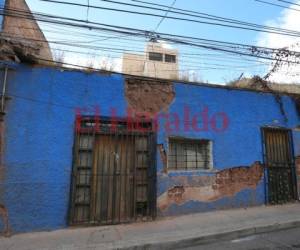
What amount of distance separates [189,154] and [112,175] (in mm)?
2085

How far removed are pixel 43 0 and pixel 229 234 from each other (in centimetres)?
590

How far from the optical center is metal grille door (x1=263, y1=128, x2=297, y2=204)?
27.0ft

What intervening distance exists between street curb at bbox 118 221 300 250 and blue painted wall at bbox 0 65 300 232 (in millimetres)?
1580

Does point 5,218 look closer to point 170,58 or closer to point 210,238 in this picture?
point 210,238

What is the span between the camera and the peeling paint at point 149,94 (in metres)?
7.15

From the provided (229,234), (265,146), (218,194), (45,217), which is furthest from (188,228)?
(265,146)

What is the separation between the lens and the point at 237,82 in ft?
31.3

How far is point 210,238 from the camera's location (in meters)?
5.53

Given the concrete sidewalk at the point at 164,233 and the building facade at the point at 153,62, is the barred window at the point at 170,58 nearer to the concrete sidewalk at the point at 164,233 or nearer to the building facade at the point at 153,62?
the building facade at the point at 153,62

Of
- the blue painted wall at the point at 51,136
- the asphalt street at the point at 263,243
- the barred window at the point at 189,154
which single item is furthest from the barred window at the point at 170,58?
the asphalt street at the point at 263,243

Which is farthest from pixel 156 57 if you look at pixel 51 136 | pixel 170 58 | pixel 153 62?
pixel 51 136

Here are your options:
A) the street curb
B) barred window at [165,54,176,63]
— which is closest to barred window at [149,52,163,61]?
barred window at [165,54,176,63]

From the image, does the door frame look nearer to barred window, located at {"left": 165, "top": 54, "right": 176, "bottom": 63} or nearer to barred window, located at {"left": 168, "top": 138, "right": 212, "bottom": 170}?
barred window, located at {"left": 168, "top": 138, "right": 212, "bottom": 170}

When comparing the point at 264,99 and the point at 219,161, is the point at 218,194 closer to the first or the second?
the point at 219,161
